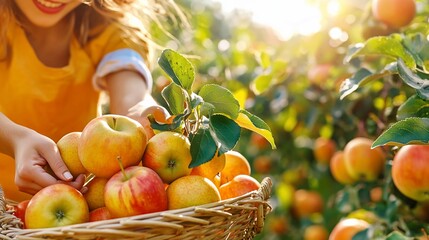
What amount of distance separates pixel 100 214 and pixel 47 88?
0.81 metres

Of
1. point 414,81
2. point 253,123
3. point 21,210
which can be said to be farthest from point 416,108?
point 21,210

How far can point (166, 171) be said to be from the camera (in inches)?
49.5

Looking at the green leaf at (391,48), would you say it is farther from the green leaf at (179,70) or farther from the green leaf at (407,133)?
the green leaf at (179,70)

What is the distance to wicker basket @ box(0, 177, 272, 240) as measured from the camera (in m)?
1.05

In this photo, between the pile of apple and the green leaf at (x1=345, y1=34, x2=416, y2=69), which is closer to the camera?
the pile of apple

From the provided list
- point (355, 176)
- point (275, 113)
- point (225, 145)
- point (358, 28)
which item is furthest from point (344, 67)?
point (225, 145)

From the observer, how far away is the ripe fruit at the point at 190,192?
3.88ft

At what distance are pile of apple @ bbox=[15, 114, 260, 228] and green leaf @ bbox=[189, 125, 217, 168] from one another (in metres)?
0.03

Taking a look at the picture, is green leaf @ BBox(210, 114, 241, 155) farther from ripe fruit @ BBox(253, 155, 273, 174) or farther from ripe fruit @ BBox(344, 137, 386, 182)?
ripe fruit @ BBox(253, 155, 273, 174)

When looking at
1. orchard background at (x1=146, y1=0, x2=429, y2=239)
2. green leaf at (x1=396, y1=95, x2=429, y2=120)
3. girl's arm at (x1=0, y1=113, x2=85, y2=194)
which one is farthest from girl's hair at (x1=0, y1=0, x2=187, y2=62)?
green leaf at (x1=396, y1=95, x2=429, y2=120)

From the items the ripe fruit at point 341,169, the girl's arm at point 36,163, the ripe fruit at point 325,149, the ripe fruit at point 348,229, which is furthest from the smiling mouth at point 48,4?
the ripe fruit at point 325,149

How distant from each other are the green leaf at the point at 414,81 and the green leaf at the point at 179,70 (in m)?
0.43

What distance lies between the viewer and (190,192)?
1.18m

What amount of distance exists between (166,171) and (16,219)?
0.93 ft
